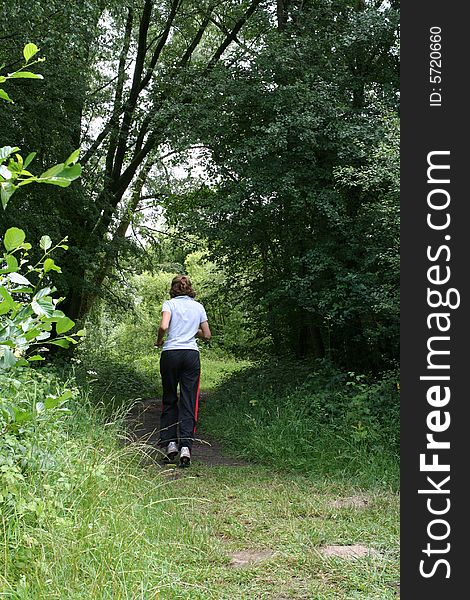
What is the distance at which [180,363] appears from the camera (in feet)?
23.4

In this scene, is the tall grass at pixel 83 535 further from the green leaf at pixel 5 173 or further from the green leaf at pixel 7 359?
the green leaf at pixel 5 173

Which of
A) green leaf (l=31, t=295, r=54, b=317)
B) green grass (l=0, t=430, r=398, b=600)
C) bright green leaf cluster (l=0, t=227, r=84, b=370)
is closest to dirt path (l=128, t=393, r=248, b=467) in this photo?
green grass (l=0, t=430, r=398, b=600)

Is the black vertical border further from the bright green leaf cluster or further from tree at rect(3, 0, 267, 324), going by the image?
tree at rect(3, 0, 267, 324)

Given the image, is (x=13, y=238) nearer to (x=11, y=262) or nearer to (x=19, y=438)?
(x=11, y=262)

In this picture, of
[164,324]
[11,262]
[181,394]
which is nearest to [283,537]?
[11,262]

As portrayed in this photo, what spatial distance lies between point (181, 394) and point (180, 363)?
0.98 ft

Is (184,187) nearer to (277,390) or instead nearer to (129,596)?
(277,390)

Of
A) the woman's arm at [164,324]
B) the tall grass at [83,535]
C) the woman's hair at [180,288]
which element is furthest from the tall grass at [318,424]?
the tall grass at [83,535]

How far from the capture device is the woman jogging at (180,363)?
23.3 ft

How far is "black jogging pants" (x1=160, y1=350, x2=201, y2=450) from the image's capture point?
278 inches

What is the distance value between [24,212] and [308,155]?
168 inches

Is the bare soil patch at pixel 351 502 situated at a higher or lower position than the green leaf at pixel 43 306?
lower

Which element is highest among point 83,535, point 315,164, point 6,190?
point 315,164

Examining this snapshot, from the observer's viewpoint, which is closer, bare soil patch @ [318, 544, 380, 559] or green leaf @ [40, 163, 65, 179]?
green leaf @ [40, 163, 65, 179]
